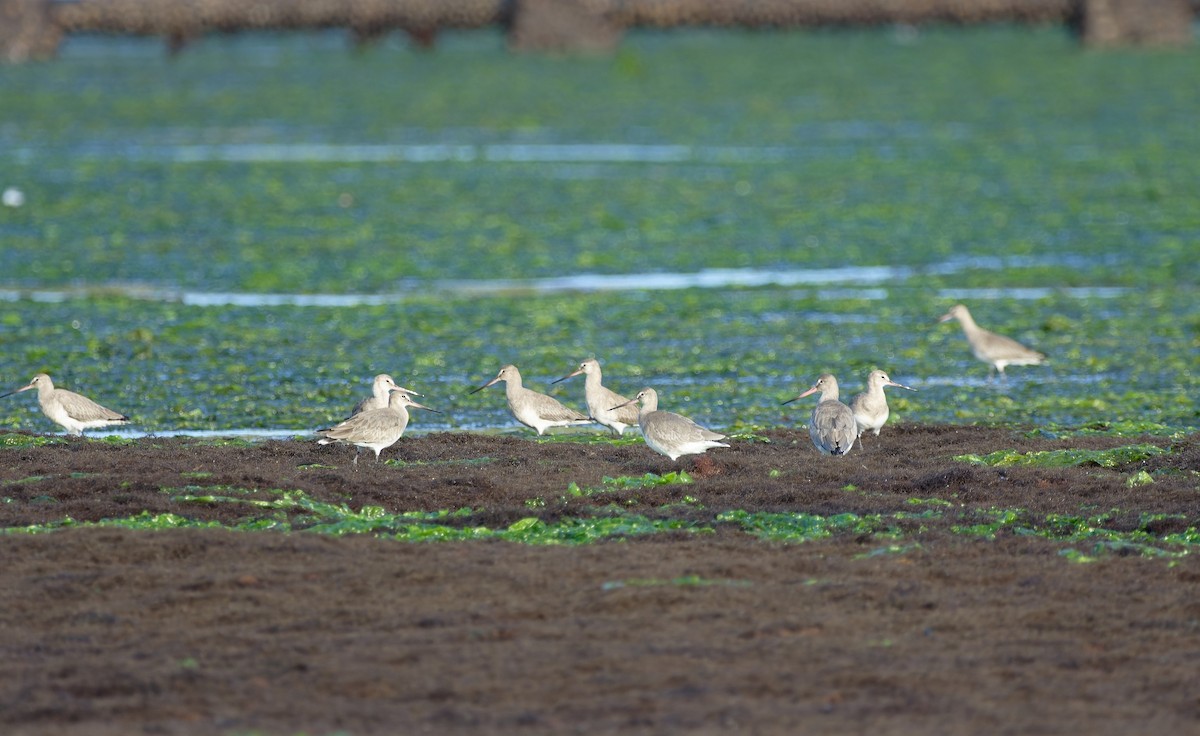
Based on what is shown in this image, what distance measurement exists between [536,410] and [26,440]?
10.1ft

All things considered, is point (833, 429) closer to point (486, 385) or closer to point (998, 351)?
point (486, 385)

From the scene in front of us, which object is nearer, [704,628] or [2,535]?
[704,628]

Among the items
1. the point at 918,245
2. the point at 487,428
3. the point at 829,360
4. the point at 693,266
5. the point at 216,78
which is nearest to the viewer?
the point at 487,428

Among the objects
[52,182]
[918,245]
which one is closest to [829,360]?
[918,245]

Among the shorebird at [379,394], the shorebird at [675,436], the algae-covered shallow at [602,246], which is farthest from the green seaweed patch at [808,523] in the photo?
the algae-covered shallow at [602,246]

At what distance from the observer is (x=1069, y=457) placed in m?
10.8

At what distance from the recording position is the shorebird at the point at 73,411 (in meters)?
11.7

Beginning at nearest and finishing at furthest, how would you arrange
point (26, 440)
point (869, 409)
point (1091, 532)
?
point (1091, 532), point (869, 409), point (26, 440)

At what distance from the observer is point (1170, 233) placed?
21.0 metres

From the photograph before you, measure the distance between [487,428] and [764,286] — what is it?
6.00 metres

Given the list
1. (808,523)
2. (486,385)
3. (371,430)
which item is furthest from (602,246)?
(808,523)

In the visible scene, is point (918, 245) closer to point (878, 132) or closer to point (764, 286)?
point (764, 286)

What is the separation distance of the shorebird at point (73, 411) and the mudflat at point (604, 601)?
2.77 ft

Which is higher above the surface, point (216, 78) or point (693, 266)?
point (693, 266)
